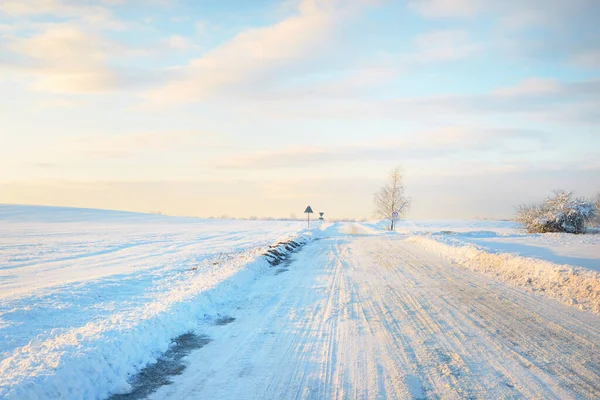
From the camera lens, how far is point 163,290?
33.8ft

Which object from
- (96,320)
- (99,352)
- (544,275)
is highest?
(544,275)

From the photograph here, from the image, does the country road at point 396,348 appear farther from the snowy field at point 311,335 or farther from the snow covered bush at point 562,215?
the snow covered bush at point 562,215

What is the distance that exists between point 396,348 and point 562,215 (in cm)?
3600

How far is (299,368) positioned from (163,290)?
6436 mm

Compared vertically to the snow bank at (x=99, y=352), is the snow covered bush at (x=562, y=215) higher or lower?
higher

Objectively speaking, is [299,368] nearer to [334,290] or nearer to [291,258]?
[334,290]

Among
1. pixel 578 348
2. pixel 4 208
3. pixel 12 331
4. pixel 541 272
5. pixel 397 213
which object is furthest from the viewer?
pixel 4 208

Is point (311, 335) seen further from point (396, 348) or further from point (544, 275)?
point (544, 275)

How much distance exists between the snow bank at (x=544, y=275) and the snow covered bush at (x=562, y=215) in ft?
79.2

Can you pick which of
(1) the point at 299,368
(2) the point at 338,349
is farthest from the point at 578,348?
(1) the point at 299,368

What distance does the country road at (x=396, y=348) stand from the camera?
14.4 ft

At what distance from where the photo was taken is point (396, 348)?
572cm

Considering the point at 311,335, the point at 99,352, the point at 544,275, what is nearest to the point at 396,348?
the point at 311,335

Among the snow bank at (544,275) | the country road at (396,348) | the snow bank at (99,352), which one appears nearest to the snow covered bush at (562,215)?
the snow bank at (544,275)
